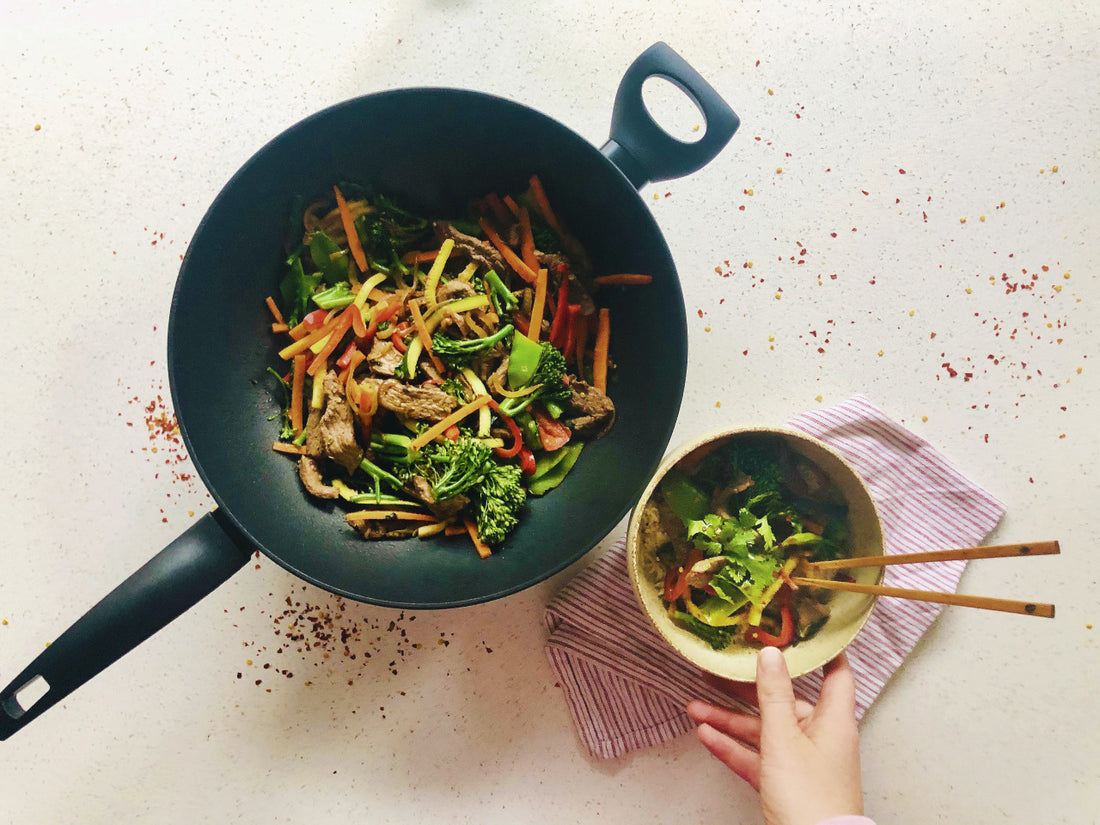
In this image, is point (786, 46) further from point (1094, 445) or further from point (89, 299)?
point (89, 299)

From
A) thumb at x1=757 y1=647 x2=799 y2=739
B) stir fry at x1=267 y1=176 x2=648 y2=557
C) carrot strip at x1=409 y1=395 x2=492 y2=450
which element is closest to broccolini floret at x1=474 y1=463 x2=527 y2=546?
stir fry at x1=267 y1=176 x2=648 y2=557

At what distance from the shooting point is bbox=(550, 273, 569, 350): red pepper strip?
145 centimetres

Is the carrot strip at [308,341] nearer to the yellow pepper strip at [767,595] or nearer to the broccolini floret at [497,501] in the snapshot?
the broccolini floret at [497,501]

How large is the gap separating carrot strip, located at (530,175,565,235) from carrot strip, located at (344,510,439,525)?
25.2 inches

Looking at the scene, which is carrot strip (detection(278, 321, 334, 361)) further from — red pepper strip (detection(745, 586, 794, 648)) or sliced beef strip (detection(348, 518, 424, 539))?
red pepper strip (detection(745, 586, 794, 648))

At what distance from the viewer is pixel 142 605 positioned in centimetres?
118

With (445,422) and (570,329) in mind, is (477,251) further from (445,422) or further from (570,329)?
(445,422)

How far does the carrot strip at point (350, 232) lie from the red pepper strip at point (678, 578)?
0.89 m

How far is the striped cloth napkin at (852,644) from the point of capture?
65.1 inches

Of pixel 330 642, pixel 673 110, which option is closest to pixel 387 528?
pixel 330 642

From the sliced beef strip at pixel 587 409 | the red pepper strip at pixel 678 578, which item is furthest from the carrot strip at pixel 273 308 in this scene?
the red pepper strip at pixel 678 578

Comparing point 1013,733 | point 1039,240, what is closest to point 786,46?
point 1039,240

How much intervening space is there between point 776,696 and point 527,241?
1.00 meters

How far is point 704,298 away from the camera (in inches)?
66.9
